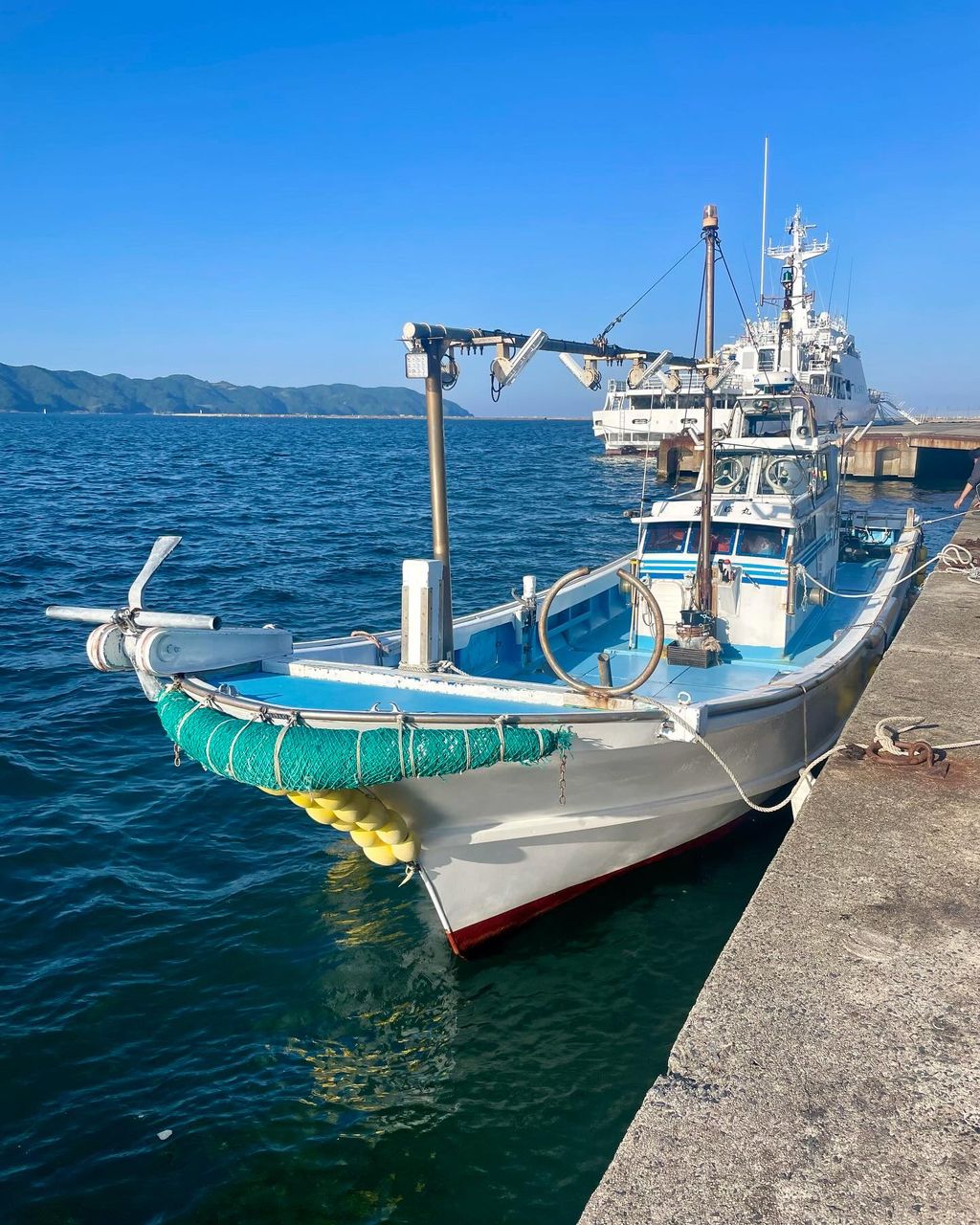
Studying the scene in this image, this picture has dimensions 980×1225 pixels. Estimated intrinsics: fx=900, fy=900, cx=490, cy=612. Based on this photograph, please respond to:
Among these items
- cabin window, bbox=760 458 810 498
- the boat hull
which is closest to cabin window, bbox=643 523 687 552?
cabin window, bbox=760 458 810 498

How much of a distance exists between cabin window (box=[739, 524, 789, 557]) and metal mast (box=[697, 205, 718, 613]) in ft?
2.05

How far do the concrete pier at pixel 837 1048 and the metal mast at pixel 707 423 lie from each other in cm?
544

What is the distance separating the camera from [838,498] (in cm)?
1551

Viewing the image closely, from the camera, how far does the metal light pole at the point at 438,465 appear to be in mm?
7707

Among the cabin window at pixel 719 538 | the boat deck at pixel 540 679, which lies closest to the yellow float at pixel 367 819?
the boat deck at pixel 540 679

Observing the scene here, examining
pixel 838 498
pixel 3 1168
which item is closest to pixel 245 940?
pixel 3 1168

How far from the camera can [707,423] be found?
10344 millimetres

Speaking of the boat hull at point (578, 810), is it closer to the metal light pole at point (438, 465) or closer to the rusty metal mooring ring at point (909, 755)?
the metal light pole at point (438, 465)

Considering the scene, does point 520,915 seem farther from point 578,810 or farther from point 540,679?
point 540,679

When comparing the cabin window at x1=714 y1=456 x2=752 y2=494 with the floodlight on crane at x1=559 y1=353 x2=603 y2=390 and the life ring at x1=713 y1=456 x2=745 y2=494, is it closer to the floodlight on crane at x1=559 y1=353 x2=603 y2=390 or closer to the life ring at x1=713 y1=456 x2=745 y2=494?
the life ring at x1=713 y1=456 x2=745 y2=494

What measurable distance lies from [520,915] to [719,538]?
5712 millimetres

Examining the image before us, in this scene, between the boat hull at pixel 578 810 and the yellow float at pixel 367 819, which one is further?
the boat hull at pixel 578 810

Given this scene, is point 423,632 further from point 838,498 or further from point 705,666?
point 838,498

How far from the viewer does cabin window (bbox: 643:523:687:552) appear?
39.0 ft
